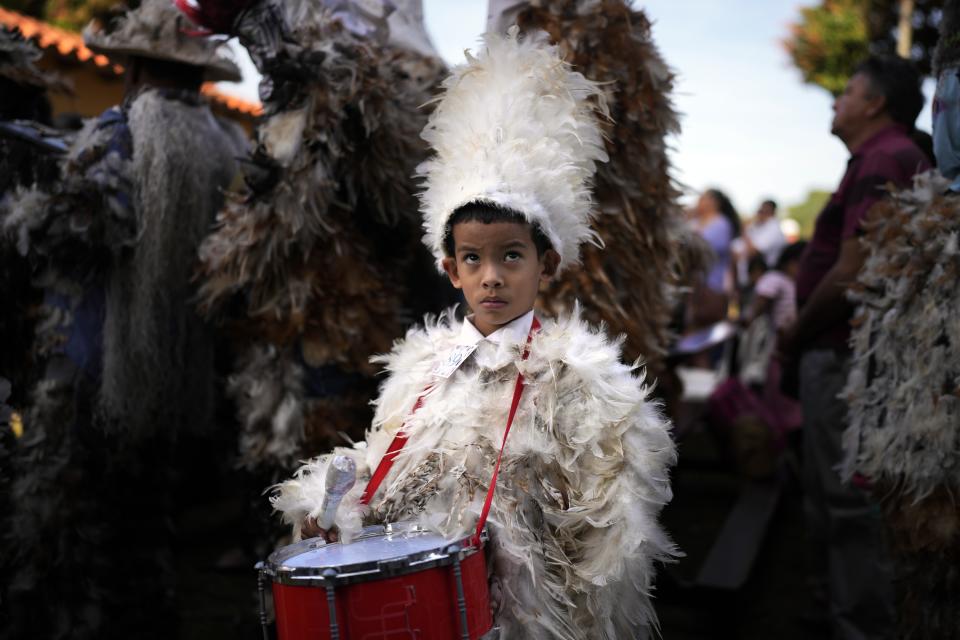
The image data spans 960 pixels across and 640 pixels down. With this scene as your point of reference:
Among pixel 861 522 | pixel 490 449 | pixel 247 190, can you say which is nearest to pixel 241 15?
pixel 247 190

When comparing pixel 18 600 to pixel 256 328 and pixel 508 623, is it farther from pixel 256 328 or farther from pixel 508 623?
pixel 508 623

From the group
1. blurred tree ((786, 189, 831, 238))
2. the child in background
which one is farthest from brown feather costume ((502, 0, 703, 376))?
blurred tree ((786, 189, 831, 238))

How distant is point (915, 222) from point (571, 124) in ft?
4.05

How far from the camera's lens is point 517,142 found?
81.2 inches

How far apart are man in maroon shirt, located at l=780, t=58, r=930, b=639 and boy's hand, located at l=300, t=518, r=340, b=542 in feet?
7.47

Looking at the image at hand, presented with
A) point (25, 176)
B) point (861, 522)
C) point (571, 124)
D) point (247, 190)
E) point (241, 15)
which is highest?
point (241, 15)

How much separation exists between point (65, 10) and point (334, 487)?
1449 cm

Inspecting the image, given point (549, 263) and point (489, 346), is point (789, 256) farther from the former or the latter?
point (489, 346)

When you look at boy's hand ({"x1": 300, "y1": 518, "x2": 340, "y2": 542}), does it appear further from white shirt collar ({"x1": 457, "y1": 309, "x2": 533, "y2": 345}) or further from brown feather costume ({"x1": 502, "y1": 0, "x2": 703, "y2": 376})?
brown feather costume ({"x1": 502, "y1": 0, "x2": 703, "y2": 376})

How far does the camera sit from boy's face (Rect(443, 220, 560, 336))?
2.03m

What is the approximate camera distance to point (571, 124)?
2127 mm

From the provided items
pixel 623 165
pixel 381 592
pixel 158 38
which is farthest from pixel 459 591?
pixel 158 38

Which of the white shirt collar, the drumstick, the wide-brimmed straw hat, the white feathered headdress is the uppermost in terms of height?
the wide-brimmed straw hat

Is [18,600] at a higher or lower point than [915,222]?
lower
